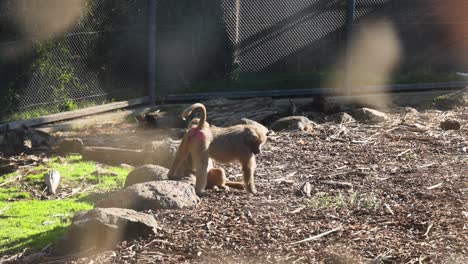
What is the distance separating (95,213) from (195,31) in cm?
850

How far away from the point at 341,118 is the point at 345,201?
16.8ft

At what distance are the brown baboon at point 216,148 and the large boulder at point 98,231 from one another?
1.80 metres

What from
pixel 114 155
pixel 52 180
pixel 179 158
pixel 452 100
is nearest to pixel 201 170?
pixel 179 158

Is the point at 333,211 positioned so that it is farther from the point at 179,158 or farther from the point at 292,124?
the point at 292,124

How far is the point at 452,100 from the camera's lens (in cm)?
1533

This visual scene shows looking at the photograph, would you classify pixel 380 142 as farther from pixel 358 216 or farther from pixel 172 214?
pixel 172 214

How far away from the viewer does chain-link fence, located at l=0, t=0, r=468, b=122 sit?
42.9 feet

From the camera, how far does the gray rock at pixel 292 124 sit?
13.1 meters

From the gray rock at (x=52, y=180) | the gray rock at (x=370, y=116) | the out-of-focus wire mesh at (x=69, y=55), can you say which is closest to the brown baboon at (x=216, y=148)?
the gray rock at (x=52, y=180)

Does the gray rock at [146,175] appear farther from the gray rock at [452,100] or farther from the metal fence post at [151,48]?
the gray rock at [452,100]

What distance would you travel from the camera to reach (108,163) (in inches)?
444

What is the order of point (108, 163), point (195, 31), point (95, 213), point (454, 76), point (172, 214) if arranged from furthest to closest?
point (454, 76)
point (195, 31)
point (108, 163)
point (172, 214)
point (95, 213)

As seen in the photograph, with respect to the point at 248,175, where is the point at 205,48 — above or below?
above

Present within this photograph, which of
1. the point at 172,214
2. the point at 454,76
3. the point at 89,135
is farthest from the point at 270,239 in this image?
the point at 454,76
